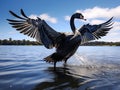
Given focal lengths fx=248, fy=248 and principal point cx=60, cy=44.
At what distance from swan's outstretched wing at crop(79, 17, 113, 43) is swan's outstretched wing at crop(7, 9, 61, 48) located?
1.58 meters

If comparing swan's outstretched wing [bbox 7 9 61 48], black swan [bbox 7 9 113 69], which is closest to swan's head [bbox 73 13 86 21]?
black swan [bbox 7 9 113 69]

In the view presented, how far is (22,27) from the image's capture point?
34.1 feet

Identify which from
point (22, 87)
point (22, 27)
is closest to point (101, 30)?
point (22, 27)

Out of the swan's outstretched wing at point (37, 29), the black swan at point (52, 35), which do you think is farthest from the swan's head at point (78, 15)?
the swan's outstretched wing at point (37, 29)

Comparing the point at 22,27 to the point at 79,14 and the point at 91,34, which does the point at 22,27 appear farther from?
the point at 91,34

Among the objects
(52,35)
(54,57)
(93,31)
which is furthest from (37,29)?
(93,31)

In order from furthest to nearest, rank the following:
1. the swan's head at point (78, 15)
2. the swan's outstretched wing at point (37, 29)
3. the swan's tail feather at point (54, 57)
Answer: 1. the swan's head at point (78, 15)
2. the swan's tail feather at point (54, 57)
3. the swan's outstretched wing at point (37, 29)

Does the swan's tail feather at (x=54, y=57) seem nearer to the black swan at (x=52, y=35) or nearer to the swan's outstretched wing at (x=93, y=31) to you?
the black swan at (x=52, y=35)

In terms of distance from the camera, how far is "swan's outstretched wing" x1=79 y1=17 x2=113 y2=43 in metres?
11.6

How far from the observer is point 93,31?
41.8 ft

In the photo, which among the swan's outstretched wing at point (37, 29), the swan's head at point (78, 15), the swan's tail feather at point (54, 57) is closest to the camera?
the swan's outstretched wing at point (37, 29)

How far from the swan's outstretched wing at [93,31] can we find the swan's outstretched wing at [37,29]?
5.20 feet

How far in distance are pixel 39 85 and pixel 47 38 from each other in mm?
3461

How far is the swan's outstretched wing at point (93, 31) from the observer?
11620mm
